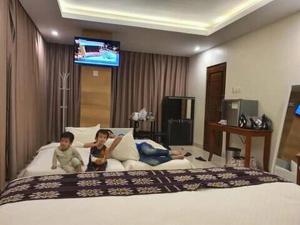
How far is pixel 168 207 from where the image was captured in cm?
135

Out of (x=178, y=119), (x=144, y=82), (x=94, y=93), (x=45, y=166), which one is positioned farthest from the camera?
(x=144, y=82)

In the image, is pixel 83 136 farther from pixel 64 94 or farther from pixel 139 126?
pixel 139 126

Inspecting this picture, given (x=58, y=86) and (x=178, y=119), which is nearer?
(x=58, y=86)

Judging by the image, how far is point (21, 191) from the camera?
1.45 meters

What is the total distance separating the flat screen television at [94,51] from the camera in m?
4.59

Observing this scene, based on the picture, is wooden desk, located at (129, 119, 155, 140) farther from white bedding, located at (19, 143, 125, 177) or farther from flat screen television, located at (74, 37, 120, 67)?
white bedding, located at (19, 143, 125, 177)

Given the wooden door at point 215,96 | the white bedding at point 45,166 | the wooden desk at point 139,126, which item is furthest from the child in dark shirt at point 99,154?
the wooden door at point 215,96

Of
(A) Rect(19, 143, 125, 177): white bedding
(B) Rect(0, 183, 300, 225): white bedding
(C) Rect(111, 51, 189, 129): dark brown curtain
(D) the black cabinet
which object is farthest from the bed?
(C) Rect(111, 51, 189, 129): dark brown curtain

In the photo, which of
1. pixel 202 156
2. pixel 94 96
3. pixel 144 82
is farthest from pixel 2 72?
pixel 144 82

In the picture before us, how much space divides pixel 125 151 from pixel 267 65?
2.83 meters

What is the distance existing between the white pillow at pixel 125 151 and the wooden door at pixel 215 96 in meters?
2.85

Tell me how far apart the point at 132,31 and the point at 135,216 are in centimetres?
407

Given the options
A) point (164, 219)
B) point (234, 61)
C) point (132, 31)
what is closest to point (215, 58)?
point (234, 61)

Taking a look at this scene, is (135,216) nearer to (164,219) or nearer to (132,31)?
(164,219)
